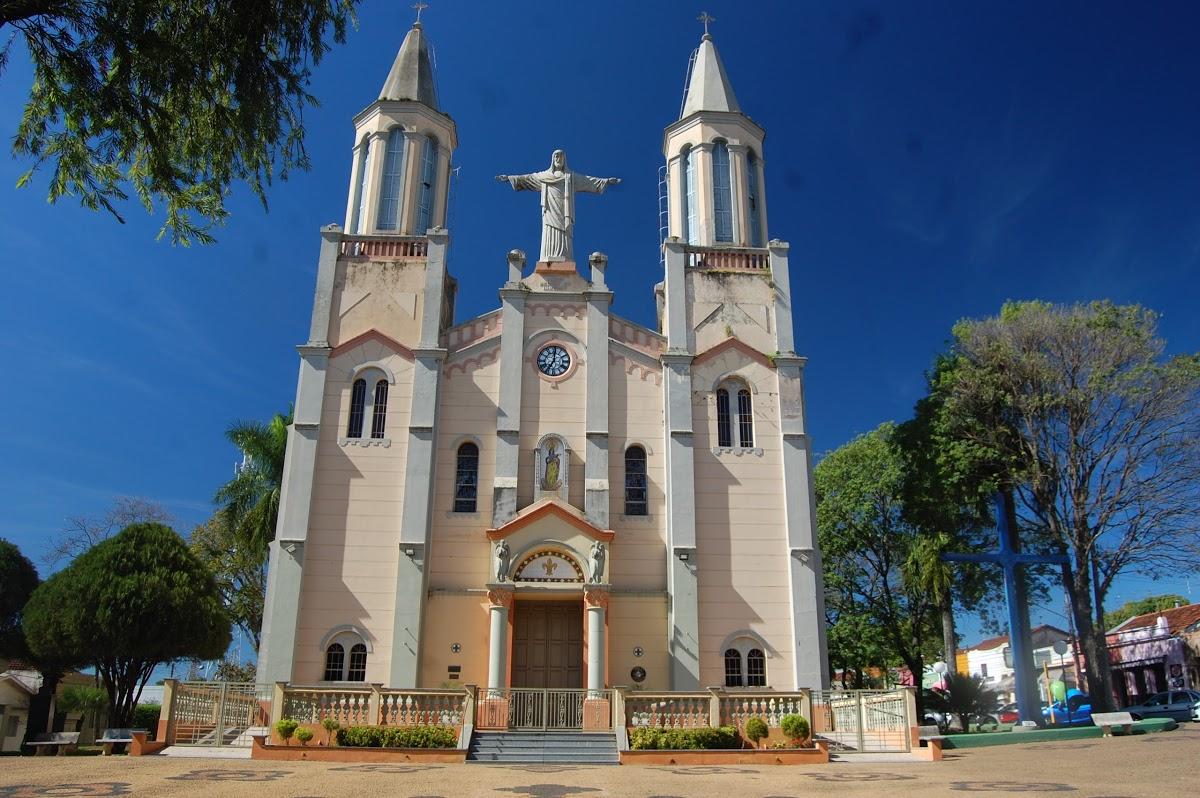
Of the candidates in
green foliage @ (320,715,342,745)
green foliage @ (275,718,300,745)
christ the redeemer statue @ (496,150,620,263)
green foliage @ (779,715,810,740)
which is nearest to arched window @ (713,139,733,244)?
christ the redeemer statue @ (496,150,620,263)

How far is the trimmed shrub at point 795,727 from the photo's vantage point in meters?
17.6

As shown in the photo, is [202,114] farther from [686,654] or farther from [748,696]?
[686,654]

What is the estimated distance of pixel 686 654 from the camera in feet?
70.5

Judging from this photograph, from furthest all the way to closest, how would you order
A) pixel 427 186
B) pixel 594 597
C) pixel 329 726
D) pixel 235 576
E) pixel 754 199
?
pixel 235 576 < pixel 754 199 < pixel 427 186 < pixel 594 597 < pixel 329 726

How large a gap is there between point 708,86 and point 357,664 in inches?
788

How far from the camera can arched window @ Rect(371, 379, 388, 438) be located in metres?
23.4

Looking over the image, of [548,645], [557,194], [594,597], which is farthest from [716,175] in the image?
[548,645]

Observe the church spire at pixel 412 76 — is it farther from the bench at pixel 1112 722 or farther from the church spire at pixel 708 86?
the bench at pixel 1112 722

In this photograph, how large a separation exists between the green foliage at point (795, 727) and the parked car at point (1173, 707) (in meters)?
15.1

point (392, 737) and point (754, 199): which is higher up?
point (754, 199)

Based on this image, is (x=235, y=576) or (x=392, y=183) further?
(x=235, y=576)

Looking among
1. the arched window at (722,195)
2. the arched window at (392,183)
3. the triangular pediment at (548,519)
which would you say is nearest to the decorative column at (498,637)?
the triangular pediment at (548,519)

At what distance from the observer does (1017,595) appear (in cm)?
2862

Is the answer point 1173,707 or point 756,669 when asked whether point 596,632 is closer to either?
point 756,669
